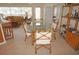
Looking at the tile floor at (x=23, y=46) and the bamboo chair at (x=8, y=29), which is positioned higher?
the bamboo chair at (x=8, y=29)

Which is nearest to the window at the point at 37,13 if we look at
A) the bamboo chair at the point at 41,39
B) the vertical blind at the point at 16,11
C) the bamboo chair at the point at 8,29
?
the vertical blind at the point at 16,11

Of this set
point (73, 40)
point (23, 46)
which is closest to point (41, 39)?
point (23, 46)

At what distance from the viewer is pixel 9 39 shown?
1.31m

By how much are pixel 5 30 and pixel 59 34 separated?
591 mm

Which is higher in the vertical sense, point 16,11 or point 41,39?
point 16,11

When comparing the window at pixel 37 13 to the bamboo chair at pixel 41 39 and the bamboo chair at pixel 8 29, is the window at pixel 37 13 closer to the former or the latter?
the bamboo chair at pixel 41 39

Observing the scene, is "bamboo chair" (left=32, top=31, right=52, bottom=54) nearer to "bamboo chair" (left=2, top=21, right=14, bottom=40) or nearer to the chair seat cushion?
the chair seat cushion

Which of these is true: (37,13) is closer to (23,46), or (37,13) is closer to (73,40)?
(23,46)

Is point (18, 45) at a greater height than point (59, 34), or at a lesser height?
lesser

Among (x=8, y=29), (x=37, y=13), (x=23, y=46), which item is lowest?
(x=23, y=46)
